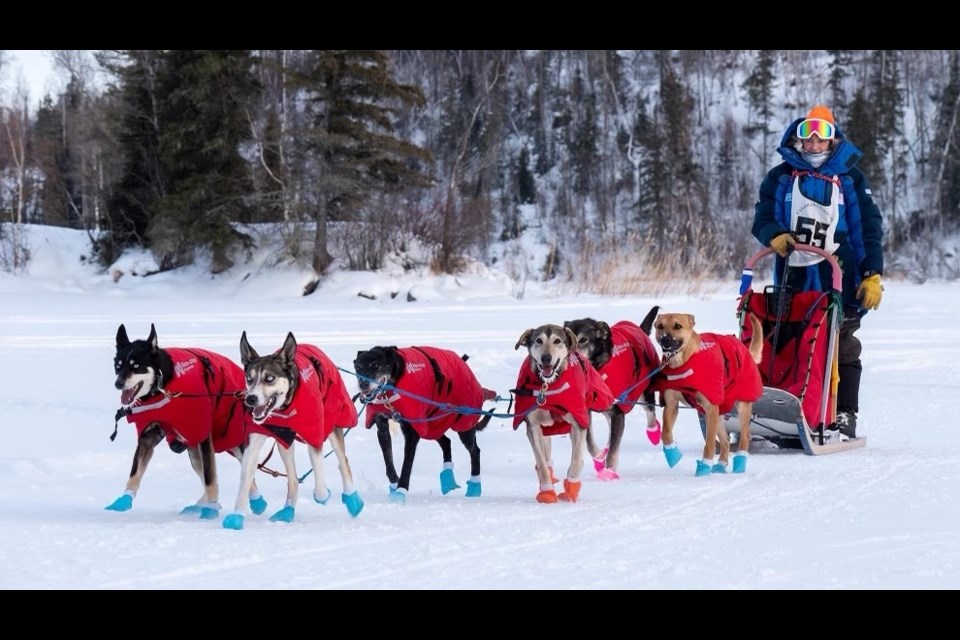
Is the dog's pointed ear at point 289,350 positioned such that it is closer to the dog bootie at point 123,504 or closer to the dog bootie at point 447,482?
the dog bootie at point 123,504

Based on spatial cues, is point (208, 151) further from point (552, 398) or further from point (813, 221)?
point (552, 398)

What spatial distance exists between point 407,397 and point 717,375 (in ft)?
6.43

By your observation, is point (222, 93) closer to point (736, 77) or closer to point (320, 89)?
point (320, 89)

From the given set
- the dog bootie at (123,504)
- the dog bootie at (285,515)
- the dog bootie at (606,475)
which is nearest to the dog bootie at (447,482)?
the dog bootie at (606,475)

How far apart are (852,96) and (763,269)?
21.4 meters

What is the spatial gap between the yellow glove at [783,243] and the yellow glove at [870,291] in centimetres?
53

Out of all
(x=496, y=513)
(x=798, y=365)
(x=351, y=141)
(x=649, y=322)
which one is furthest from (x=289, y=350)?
(x=351, y=141)

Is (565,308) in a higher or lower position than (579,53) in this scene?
lower

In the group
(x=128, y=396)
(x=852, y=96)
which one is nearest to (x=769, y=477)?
(x=128, y=396)

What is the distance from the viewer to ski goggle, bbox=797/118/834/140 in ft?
23.2

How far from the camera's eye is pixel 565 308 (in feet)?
51.6

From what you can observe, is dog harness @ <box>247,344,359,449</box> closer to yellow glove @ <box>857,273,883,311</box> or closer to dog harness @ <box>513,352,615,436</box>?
dog harness @ <box>513,352,615,436</box>

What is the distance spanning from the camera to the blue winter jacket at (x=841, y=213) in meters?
7.23

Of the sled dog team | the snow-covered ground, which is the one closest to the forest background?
the snow-covered ground
